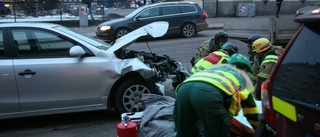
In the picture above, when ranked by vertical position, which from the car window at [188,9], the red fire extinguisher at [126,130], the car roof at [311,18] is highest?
the car window at [188,9]

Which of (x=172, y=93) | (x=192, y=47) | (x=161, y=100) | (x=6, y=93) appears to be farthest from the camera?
(x=192, y=47)

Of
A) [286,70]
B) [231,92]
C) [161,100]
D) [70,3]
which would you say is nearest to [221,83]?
[231,92]

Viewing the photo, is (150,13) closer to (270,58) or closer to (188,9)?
(188,9)

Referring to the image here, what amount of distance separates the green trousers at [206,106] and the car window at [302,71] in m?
0.72

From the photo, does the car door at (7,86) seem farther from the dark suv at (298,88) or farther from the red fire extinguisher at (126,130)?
the dark suv at (298,88)

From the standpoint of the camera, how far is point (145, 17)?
51.5 feet

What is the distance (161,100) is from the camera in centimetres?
468

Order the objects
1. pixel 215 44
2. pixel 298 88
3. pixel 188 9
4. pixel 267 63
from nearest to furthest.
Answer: pixel 298 88, pixel 267 63, pixel 215 44, pixel 188 9

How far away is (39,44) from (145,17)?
34.9 ft

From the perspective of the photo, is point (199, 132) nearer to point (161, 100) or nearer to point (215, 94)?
point (215, 94)

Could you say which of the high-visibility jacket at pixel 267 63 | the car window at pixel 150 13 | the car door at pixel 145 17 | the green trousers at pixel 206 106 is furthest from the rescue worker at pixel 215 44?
the car window at pixel 150 13

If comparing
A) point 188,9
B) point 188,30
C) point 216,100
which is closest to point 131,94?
point 216,100

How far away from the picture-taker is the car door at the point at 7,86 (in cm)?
496

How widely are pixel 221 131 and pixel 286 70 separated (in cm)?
94
